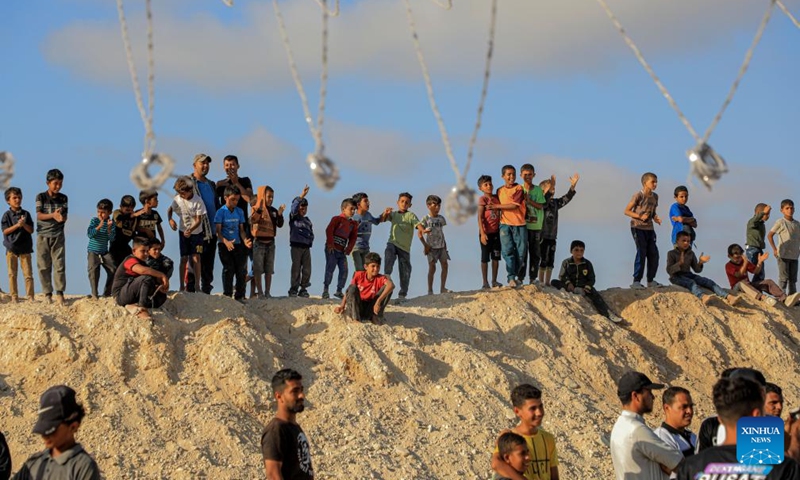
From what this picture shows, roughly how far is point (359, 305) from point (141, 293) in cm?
303

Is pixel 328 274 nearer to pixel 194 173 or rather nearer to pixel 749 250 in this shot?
pixel 194 173

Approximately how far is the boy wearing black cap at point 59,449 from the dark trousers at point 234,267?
9310mm

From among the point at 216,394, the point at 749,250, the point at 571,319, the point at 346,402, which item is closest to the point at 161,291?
the point at 216,394

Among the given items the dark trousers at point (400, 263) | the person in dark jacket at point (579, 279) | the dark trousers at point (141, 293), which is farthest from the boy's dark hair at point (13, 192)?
the person in dark jacket at point (579, 279)

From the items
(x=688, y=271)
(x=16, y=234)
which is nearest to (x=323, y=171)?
(x=16, y=234)

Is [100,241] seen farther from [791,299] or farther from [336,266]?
[791,299]

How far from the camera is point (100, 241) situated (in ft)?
49.1

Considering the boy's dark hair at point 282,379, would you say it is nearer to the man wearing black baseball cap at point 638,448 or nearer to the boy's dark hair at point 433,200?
the man wearing black baseball cap at point 638,448

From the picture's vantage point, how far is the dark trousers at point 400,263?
17.4 metres

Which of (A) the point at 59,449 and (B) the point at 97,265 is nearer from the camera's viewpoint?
(A) the point at 59,449

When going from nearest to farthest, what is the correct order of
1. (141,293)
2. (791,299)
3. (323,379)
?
(141,293) < (323,379) < (791,299)

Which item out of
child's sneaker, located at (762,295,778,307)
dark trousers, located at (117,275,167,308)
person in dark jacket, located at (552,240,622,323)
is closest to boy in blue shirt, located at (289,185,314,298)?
dark trousers, located at (117,275,167,308)

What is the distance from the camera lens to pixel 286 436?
7438 mm

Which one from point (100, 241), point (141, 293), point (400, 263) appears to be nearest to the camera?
point (141, 293)
